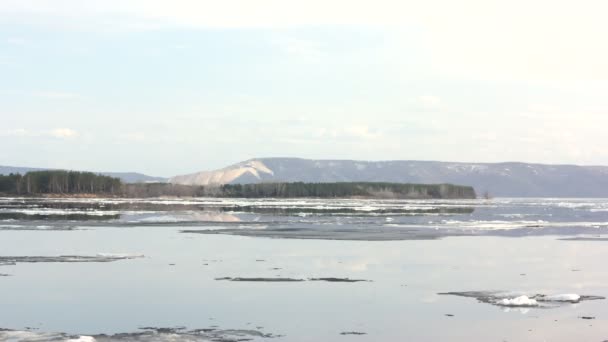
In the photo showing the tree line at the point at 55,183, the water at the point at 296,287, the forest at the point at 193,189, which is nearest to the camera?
the water at the point at 296,287

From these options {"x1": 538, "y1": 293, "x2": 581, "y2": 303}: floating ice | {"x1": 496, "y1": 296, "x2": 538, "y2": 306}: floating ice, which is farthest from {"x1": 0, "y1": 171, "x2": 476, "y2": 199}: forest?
{"x1": 496, "y1": 296, "x2": 538, "y2": 306}: floating ice

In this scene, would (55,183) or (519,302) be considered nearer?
(519,302)

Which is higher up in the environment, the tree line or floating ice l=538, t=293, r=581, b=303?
the tree line

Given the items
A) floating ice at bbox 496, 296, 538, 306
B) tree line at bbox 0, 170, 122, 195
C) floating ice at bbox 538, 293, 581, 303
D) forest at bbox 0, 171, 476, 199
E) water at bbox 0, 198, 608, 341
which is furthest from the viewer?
forest at bbox 0, 171, 476, 199

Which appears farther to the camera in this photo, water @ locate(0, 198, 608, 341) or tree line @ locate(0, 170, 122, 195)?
tree line @ locate(0, 170, 122, 195)

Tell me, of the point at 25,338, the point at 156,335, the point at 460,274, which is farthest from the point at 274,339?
→ the point at 460,274

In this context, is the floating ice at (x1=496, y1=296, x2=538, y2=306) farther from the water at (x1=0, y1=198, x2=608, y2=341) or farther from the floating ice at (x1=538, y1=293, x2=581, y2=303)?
the floating ice at (x1=538, y1=293, x2=581, y2=303)

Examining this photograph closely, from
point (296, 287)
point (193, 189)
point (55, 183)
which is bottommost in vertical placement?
point (296, 287)

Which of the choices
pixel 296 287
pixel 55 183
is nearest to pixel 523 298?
Answer: pixel 296 287

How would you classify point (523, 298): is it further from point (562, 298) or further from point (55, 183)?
point (55, 183)

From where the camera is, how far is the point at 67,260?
20188mm

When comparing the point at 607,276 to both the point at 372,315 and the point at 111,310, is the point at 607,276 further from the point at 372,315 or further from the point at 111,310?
the point at 111,310

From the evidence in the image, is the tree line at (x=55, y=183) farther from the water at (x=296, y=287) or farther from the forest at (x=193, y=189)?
the water at (x=296, y=287)

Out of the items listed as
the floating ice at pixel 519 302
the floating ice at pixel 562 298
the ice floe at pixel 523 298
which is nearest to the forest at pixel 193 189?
the ice floe at pixel 523 298
